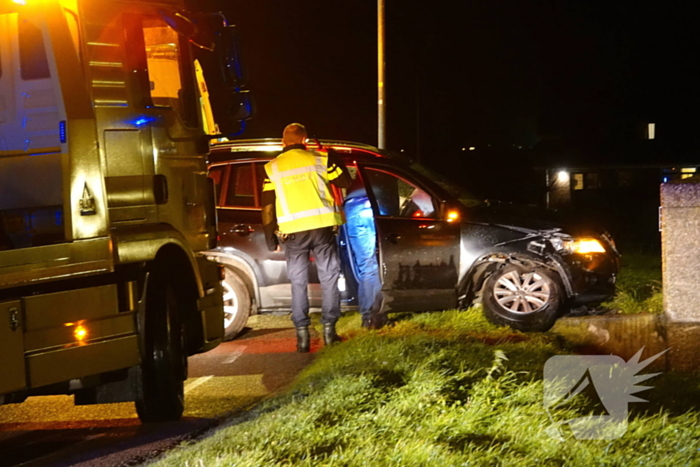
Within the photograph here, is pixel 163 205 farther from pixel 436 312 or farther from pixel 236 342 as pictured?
pixel 436 312

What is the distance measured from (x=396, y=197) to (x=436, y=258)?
2.69 feet

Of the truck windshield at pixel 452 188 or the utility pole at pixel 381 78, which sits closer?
the truck windshield at pixel 452 188

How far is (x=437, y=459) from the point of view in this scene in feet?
14.0

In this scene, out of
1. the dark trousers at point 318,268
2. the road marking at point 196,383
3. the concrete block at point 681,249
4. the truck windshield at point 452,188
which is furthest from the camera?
the truck windshield at point 452,188

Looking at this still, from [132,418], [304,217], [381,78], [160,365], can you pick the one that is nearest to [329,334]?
[304,217]

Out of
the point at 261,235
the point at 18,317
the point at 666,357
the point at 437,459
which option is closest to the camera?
the point at 437,459

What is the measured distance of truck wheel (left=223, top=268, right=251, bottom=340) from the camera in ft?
29.3

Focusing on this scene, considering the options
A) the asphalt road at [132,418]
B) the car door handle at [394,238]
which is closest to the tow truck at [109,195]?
the asphalt road at [132,418]

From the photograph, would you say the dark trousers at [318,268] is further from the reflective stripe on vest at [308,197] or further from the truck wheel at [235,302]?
the truck wheel at [235,302]

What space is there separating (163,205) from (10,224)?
983mm

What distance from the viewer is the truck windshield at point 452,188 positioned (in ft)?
30.6

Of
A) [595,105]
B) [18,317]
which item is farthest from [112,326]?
[595,105]

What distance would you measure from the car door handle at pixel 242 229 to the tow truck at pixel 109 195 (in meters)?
2.03

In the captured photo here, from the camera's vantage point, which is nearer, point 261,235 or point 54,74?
point 54,74
